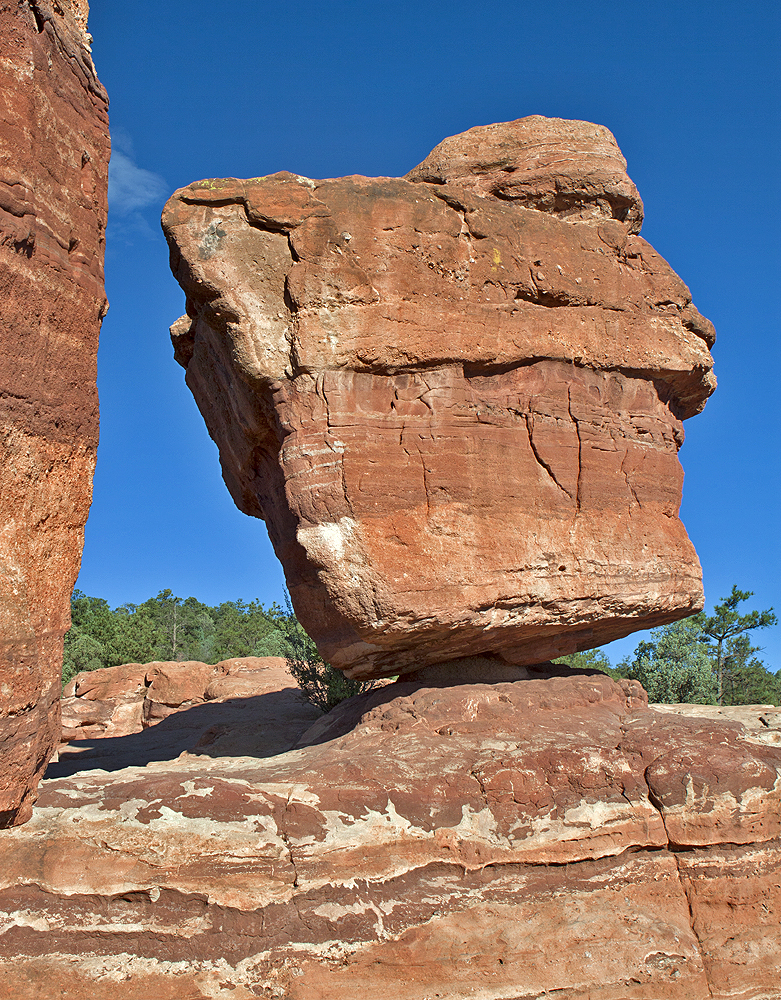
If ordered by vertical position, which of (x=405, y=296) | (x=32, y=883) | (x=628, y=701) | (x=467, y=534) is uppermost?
(x=405, y=296)

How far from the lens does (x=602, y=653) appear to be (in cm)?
1992

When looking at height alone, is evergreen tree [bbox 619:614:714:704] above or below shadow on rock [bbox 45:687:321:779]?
above

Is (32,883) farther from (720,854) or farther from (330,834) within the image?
(720,854)

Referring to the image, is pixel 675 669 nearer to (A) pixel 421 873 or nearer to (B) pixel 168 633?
(A) pixel 421 873

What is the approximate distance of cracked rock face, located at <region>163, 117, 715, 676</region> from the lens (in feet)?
18.9

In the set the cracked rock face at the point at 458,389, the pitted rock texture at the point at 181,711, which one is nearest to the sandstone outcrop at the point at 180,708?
the pitted rock texture at the point at 181,711

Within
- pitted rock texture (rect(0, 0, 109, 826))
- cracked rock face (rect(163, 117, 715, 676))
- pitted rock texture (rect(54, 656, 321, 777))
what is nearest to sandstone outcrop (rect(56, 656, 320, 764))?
pitted rock texture (rect(54, 656, 321, 777))

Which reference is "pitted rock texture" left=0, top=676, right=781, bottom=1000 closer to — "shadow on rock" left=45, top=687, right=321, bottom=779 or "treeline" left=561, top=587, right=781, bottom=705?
"shadow on rock" left=45, top=687, right=321, bottom=779

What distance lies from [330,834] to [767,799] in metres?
2.98

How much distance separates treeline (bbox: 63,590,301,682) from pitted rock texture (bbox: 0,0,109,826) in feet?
25.0

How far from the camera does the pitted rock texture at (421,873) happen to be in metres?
4.04

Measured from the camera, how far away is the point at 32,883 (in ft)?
13.2

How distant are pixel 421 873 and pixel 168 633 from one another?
26.4 m

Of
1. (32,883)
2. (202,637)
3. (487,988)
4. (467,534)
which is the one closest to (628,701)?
(467,534)
